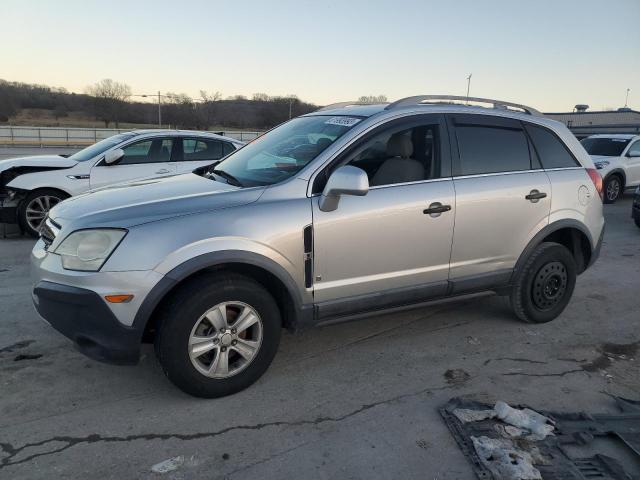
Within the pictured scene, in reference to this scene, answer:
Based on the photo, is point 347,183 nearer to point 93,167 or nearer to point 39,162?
point 93,167

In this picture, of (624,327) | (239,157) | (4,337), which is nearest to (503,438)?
(624,327)

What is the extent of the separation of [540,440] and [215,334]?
198 centimetres

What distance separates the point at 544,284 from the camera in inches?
180

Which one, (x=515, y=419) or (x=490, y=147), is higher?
(x=490, y=147)

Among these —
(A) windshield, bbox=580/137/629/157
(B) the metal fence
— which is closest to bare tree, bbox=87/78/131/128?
(B) the metal fence

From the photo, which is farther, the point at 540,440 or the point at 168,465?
the point at 540,440

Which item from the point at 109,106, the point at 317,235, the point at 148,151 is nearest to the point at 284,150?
the point at 317,235

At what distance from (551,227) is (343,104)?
2.14 meters

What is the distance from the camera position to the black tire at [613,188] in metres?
12.8

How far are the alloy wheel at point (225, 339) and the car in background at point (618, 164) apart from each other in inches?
473

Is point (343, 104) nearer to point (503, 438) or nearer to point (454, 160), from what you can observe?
point (454, 160)

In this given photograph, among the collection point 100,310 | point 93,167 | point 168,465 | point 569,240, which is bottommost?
point 168,465

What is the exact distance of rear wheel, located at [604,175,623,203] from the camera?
506 inches

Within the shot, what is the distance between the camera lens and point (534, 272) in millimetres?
4477
